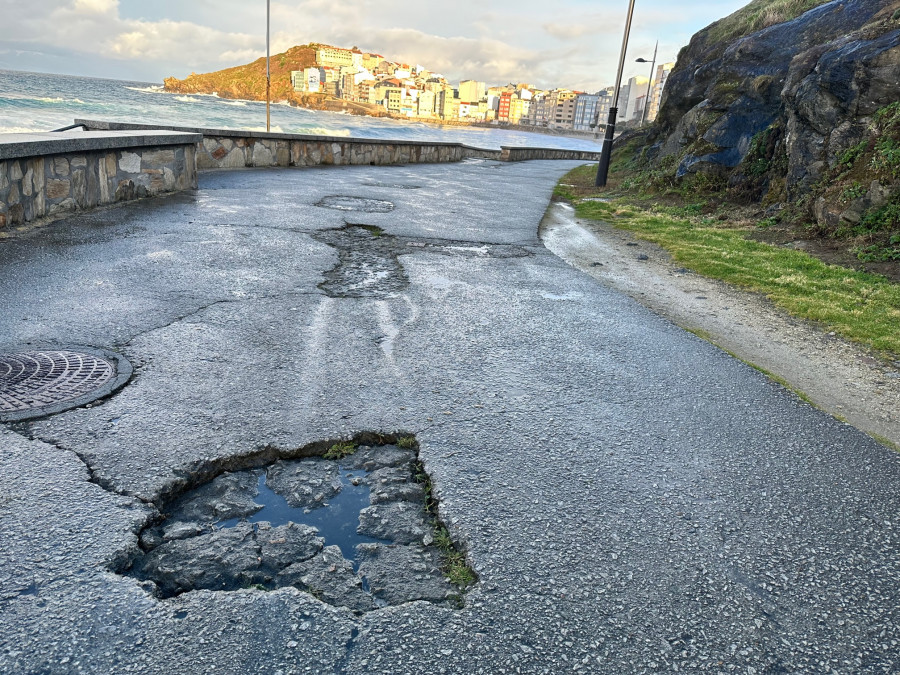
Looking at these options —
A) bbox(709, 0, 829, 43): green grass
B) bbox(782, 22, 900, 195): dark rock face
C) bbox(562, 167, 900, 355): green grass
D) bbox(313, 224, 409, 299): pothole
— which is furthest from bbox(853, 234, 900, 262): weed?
bbox(709, 0, 829, 43): green grass

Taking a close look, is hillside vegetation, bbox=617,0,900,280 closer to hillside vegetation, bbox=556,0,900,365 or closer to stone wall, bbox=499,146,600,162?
hillside vegetation, bbox=556,0,900,365

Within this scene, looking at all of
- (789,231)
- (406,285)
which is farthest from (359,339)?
(789,231)

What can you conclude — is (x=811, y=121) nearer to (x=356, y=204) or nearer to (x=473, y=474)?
(x=356, y=204)

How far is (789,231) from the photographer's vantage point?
35.0 feet

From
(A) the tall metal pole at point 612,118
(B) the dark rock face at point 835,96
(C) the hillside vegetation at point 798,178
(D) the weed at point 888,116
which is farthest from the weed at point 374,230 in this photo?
(A) the tall metal pole at point 612,118

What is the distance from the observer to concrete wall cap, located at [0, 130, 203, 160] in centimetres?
656

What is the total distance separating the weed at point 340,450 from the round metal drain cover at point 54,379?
1.38 meters

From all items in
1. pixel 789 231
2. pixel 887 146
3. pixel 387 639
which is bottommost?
pixel 387 639

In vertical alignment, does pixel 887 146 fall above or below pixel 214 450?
above

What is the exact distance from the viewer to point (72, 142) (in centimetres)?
763

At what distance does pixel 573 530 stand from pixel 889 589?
1188 millimetres

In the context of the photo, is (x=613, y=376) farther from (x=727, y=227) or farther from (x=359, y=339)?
(x=727, y=227)

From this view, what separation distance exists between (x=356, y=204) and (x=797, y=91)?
8.88 metres

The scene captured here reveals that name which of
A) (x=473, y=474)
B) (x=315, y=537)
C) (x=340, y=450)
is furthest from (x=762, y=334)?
(x=315, y=537)
